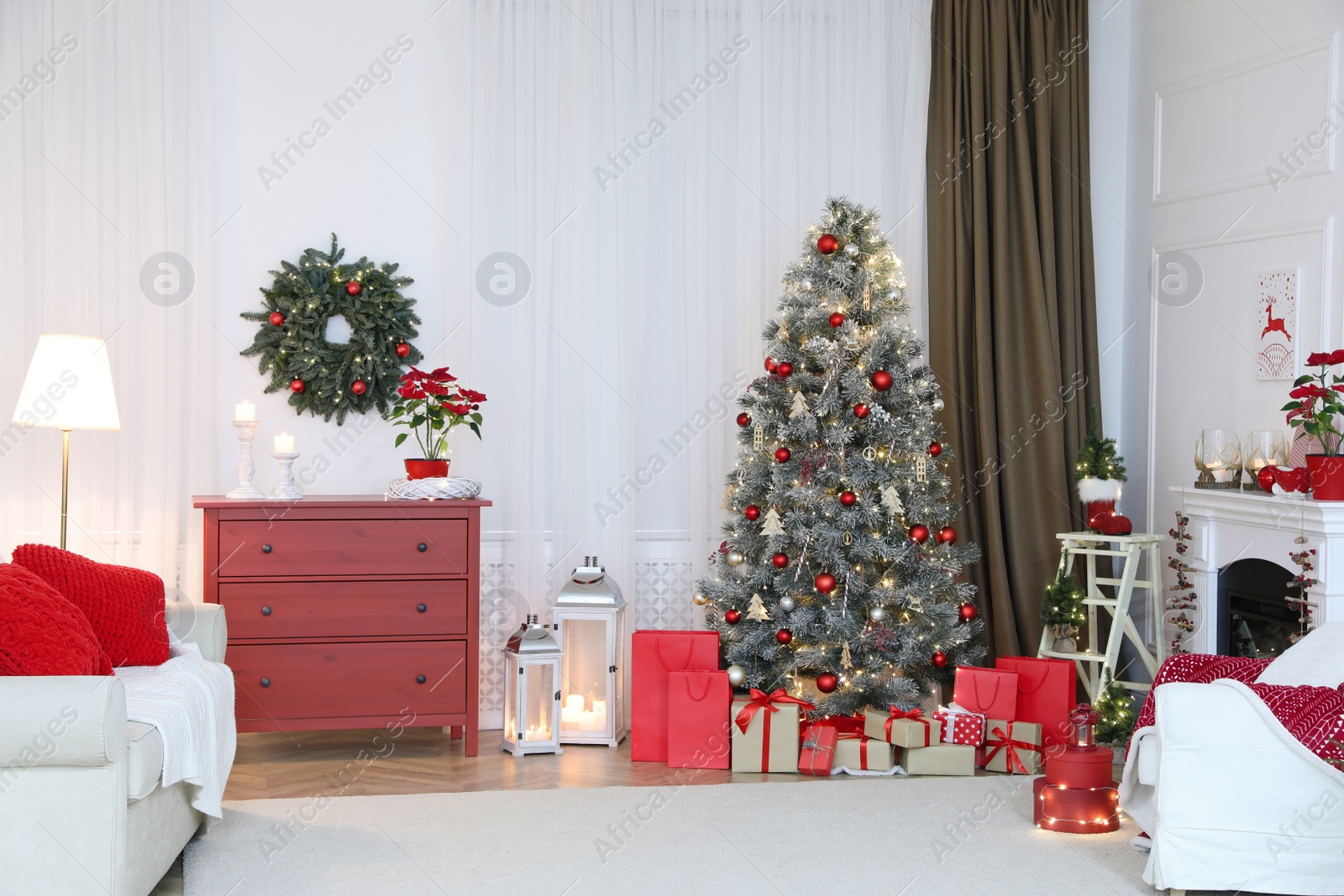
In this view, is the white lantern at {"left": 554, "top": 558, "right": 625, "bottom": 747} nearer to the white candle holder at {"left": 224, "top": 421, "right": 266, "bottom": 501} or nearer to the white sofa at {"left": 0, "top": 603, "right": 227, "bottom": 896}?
the white candle holder at {"left": 224, "top": 421, "right": 266, "bottom": 501}

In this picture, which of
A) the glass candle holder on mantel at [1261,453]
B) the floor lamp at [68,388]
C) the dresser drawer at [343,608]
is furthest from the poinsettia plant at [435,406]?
the glass candle holder on mantel at [1261,453]

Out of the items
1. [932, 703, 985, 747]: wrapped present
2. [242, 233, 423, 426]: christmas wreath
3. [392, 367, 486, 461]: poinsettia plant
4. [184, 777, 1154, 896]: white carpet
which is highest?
[242, 233, 423, 426]: christmas wreath

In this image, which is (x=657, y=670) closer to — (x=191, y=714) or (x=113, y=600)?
(x=191, y=714)

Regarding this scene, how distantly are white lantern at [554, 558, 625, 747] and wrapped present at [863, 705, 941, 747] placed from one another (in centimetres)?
104

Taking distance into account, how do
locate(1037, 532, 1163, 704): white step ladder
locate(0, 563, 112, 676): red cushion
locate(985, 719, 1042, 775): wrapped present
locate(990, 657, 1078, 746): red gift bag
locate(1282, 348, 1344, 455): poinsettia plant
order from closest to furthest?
locate(0, 563, 112, 676): red cushion < locate(1282, 348, 1344, 455): poinsettia plant < locate(985, 719, 1042, 775): wrapped present < locate(990, 657, 1078, 746): red gift bag < locate(1037, 532, 1163, 704): white step ladder

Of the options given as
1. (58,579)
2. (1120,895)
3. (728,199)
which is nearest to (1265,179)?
(728,199)

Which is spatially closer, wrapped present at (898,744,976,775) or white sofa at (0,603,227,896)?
white sofa at (0,603,227,896)

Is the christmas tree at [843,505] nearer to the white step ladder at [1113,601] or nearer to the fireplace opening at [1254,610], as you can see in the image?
the white step ladder at [1113,601]

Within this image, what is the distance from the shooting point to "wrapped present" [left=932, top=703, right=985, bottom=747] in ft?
14.2

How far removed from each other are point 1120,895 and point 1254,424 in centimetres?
236

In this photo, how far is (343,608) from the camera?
4.46 metres

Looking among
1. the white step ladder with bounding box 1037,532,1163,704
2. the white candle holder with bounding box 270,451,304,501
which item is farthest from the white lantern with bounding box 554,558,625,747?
the white step ladder with bounding box 1037,532,1163,704

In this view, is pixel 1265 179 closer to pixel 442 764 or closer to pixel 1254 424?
pixel 1254 424

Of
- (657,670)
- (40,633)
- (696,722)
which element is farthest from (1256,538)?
(40,633)
